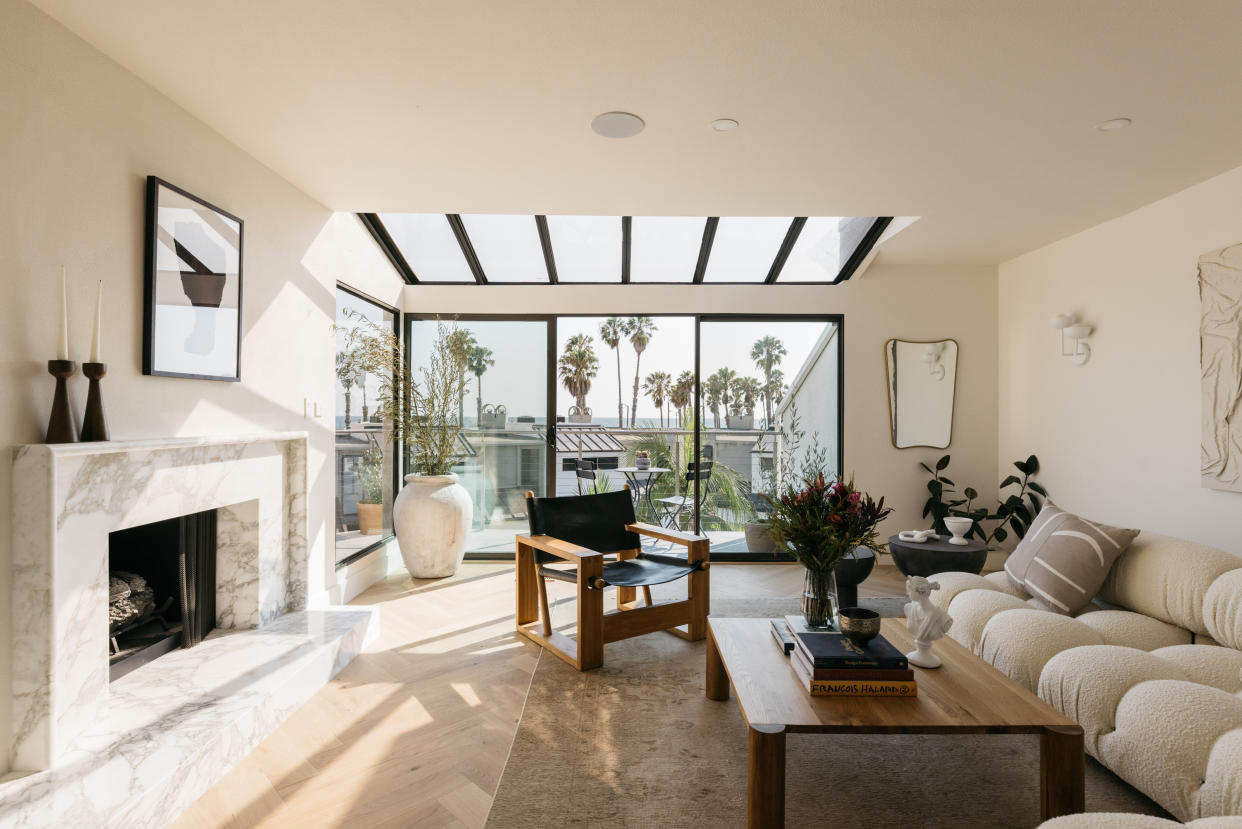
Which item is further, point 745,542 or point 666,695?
point 745,542

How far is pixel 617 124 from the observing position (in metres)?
2.80

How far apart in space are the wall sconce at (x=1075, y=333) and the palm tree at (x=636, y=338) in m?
4.86

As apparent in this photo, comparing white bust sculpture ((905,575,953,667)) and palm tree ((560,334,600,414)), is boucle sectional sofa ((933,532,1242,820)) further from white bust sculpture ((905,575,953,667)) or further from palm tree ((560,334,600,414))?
palm tree ((560,334,600,414))

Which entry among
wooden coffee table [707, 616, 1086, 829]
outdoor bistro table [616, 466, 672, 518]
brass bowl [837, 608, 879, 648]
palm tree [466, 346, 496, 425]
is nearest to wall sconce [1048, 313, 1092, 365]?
wooden coffee table [707, 616, 1086, 829]

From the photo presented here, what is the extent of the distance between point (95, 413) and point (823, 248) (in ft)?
15.2

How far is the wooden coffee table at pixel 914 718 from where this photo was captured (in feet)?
5.81

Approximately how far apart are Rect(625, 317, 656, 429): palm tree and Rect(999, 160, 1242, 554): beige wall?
15.0ft

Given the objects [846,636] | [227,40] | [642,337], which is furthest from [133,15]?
[642,337]

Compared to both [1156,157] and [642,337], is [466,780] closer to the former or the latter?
[1156,157]

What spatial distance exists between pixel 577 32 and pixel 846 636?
2162 mm

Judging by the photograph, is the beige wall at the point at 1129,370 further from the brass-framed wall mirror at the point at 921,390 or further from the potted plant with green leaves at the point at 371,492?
the potted plant with green leaves at the point at 371,492

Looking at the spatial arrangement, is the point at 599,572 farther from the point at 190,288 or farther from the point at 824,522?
the point at 190,288

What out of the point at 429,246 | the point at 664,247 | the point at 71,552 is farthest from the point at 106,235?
the point at 664,247

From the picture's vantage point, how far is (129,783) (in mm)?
1874
